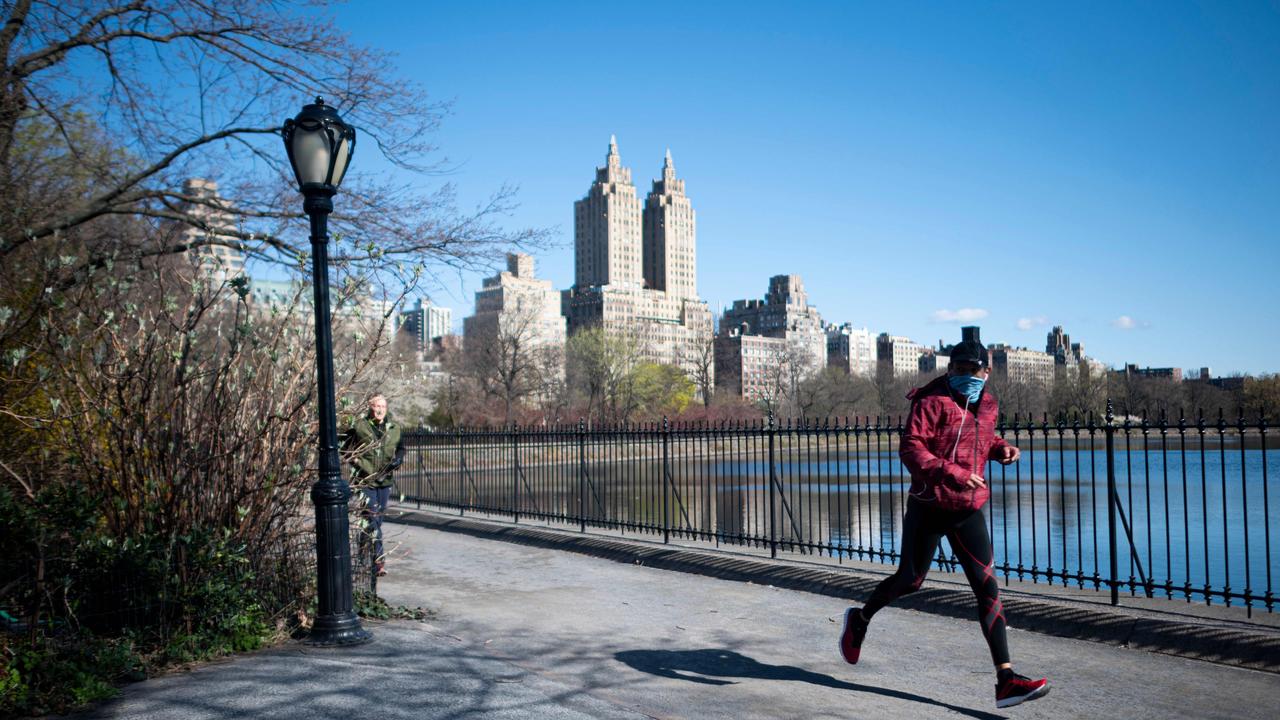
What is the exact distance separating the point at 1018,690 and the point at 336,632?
4.49m

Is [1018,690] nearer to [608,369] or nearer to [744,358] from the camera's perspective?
[608,369]

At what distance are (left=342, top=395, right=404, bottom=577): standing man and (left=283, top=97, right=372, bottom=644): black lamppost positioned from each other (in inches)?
38.7

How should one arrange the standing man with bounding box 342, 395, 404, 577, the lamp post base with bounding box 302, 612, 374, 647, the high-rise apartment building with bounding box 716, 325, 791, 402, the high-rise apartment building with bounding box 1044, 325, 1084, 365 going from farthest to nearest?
the high-rise apartment building with bounding box 1044, 325, 1084, 365 → the high-rise apartment building with bounding box 716, 325, 791, 402 → the standing man with bounding box 342, 395, 404, 577 → the lamp post base with bounding box 302, 612, 374, 647

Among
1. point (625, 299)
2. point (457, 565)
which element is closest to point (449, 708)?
point (457, 565)

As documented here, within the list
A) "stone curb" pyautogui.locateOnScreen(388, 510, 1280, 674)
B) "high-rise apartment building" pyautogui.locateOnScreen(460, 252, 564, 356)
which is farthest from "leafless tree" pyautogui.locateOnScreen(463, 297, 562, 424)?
"stone curb" pyautogui.locateOnScreen(388, 510, 1280, 674)

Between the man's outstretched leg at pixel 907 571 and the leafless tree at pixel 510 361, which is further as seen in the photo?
the leafless tree at pixel 510 361

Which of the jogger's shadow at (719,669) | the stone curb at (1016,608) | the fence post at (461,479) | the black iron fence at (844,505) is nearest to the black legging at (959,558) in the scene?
the jogger's shadow at (719,669)

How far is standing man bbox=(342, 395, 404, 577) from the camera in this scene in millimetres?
8172

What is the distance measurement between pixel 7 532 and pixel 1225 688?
8154 millimetres

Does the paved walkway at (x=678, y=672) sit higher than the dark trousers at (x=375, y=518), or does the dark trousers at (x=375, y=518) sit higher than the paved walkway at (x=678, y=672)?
the dark trousers at (x=375, y=518)

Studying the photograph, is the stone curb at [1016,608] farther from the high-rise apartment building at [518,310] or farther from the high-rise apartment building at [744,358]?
the high-rise apartment building at [744,358]

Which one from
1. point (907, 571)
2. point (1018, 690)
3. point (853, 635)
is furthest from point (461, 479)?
point (1018, 690)

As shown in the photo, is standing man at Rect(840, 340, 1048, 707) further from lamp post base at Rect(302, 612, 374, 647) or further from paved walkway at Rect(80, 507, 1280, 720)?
lamp post base at Rect(302, 612, 374, 647)

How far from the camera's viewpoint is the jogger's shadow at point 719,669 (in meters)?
5.73
